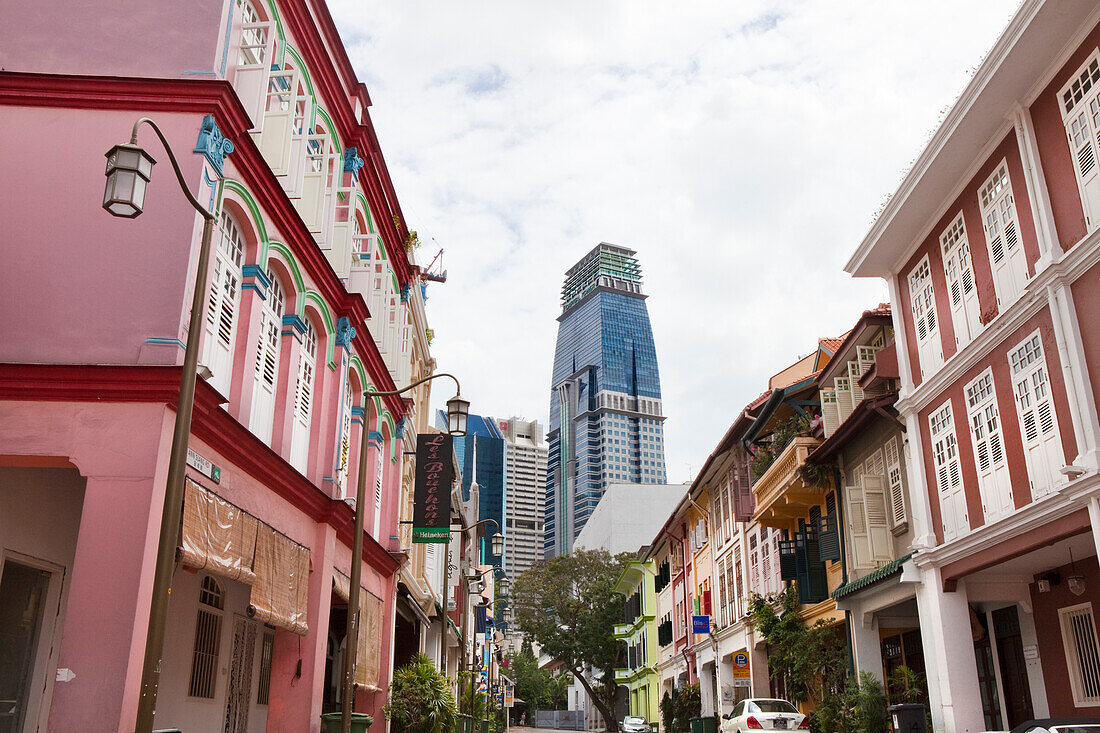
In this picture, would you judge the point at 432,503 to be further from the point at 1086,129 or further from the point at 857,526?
the point at 1086,129

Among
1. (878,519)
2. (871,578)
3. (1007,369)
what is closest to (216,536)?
(1007,369)

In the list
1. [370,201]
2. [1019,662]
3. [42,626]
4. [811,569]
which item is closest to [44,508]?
[42,626]

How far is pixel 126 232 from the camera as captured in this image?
1124 centimetres

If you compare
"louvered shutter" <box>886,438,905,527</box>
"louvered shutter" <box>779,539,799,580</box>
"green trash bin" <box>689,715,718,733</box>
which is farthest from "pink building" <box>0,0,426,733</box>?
"green trash bin" <box>689,715,718,733</box>

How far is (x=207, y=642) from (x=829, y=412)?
580 inches

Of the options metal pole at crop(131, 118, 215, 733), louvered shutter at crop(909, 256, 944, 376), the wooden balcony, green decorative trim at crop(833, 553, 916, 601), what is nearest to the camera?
metal pole at crop(131, 118, 215, 733)

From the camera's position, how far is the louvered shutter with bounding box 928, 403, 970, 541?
53.2 feet

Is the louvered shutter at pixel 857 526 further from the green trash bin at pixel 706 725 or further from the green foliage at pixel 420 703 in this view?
the green trash bin at pixel 706 725

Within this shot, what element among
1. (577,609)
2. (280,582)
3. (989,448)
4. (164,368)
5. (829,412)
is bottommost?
(280,582)

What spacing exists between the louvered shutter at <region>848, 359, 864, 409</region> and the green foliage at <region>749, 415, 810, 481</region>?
361 cm

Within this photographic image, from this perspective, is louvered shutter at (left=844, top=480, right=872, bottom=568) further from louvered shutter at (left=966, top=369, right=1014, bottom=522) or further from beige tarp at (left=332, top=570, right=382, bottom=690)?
beige tarp at (left=332, top=570, right=382, bottom=690)

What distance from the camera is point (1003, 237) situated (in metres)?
15.0

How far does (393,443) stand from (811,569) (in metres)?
11.1

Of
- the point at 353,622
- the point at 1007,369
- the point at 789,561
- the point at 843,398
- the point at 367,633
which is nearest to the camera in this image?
the point at 353,622
